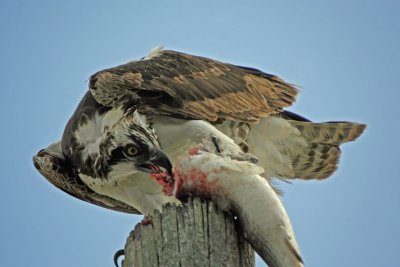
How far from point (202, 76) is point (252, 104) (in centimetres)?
51

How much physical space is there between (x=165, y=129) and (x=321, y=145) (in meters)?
1.80

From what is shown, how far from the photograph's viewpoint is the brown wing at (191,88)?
23.2ft

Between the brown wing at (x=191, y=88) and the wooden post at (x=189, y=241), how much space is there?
9.61 ft

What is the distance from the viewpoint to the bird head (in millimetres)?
6808

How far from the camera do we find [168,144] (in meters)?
7.20

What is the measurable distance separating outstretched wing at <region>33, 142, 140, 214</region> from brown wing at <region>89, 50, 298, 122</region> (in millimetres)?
755

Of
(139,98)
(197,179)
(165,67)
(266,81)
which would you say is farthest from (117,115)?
(197,179)

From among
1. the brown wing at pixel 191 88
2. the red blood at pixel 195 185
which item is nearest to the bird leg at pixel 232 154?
the red blood at pixel 195 185

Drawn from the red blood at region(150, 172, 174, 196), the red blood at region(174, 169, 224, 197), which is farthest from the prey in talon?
the red blood at region(174, 169, 224, 197)

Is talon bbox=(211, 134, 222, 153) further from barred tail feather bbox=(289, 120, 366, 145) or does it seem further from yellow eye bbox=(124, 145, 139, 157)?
barred tail feather bbox=(289, 120, 366, 145)

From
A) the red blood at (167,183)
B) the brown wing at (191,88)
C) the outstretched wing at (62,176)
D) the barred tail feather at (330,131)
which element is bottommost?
the outstretched wing at (62,176)

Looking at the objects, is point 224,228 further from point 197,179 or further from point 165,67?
point 165,67

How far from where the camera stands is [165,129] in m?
7.17

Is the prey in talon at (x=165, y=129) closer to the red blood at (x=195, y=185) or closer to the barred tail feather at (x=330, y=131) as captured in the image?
the barred tail feather at (x=330, y=131)
